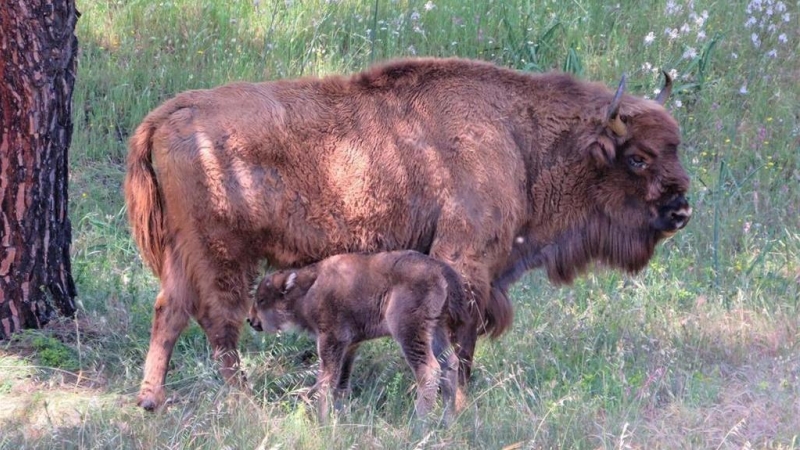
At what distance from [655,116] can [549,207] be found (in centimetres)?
87

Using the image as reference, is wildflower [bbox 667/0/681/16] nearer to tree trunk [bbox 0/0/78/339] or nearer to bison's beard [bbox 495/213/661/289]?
bison's beard [bbox 495/213/661/289]

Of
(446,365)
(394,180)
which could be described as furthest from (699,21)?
(446,365)

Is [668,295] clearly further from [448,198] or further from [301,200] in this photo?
[301,200]

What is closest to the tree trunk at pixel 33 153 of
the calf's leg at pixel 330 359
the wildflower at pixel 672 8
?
the calf's leg at pixel 330 359

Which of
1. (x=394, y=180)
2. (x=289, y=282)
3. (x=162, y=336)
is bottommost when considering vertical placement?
(x=162, y=336)

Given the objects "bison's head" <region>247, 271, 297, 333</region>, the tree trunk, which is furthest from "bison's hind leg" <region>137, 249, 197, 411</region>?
the tree trunk

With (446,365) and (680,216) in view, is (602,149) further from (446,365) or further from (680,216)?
(446,365)

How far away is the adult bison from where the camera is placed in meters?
6.00

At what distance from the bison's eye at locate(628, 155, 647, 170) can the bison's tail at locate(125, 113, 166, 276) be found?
9.30 ft

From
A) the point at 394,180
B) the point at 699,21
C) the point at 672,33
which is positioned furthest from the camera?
the point at 699,21

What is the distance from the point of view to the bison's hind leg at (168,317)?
19.9 feet

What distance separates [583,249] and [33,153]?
3.45m

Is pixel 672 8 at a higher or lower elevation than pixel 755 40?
higher

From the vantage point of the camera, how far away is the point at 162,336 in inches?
240
